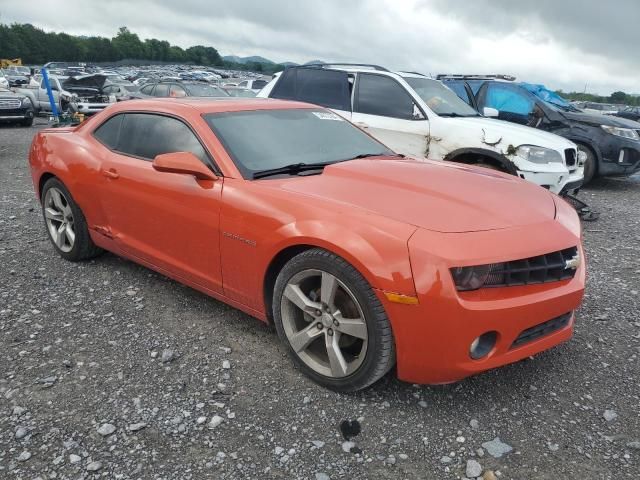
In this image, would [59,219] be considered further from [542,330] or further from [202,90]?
[202,90]

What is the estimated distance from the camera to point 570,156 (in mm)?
6082

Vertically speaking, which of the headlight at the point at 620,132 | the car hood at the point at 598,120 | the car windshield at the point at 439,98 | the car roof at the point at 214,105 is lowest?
the headlight at the point at 620,132

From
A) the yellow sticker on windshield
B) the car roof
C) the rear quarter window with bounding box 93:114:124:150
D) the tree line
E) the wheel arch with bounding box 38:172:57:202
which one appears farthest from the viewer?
the tree line

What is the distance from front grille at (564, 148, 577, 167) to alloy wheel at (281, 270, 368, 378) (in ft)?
14.9

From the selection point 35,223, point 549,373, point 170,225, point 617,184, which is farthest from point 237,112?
point 617,184

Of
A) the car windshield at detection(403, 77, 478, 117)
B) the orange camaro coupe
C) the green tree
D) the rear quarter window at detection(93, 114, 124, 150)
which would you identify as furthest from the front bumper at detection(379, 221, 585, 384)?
the green tree

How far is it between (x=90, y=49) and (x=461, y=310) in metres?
130

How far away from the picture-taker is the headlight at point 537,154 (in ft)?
18.6

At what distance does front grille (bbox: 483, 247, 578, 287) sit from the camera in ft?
7.56

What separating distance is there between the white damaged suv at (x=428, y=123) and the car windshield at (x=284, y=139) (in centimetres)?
249

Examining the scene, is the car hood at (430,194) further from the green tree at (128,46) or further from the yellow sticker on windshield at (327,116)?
the green tree at (128,46)

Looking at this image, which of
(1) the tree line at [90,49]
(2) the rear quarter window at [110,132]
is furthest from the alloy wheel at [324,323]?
(1) the tree line at [90,49]

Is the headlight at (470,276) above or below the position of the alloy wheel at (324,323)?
above

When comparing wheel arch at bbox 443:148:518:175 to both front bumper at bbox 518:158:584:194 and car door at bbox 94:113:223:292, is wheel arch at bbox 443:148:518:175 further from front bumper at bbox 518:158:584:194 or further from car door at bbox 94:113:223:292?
car door at bbox 94:113:223:292
